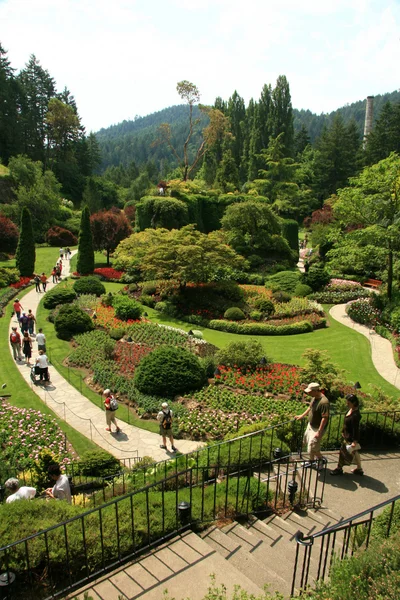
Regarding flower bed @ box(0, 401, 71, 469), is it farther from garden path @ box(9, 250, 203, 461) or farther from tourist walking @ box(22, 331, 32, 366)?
tourist walking @ box(22, 331, 32, 366)

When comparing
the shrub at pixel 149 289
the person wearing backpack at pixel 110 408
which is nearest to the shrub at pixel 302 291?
the shrub at pixel 149 289

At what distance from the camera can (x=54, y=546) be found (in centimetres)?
512

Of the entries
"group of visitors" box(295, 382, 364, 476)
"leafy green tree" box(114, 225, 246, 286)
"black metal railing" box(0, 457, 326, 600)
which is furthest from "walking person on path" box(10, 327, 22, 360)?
"group of visitors" box(295, 382, 364, 476)

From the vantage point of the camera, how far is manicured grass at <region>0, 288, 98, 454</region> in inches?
454

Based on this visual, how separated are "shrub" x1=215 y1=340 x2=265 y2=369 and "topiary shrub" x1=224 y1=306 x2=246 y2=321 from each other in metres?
6.11

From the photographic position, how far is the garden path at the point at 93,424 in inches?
447

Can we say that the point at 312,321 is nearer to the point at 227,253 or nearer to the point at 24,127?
the point at 227,253

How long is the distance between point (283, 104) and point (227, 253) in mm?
46700

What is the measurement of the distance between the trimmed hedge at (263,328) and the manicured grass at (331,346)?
341mm

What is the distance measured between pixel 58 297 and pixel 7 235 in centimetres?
1207

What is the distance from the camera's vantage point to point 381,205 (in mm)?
22844

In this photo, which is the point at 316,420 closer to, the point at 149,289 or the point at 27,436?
the point at 27,436

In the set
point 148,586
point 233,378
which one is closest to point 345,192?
point 233,378

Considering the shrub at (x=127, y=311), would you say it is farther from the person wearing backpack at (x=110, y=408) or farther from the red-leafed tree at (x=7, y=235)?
the red-leafed tree at (x=7, y=235)
